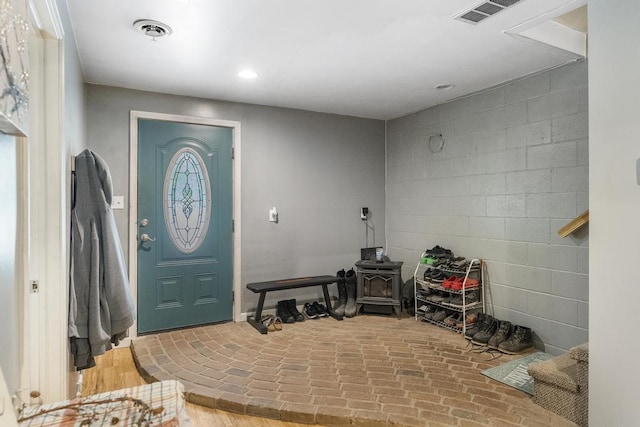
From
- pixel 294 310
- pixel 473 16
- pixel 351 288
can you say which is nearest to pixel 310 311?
pixel 294 310

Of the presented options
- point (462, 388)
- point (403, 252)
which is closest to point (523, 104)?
point (403, 252)

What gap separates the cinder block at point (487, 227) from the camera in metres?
3.58

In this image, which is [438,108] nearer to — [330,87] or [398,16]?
[330,87]

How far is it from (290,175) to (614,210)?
3.14 meters

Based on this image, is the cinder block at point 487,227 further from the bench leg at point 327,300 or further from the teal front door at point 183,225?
the teal front door at point 183,225

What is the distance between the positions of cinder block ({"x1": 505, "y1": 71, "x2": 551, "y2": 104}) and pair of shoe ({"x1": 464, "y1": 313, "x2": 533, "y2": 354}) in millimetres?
2006

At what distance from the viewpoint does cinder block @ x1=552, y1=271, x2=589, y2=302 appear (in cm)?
295

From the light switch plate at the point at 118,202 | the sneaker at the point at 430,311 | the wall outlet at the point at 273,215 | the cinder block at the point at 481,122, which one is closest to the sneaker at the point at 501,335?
the sneaker at the point at 430,311

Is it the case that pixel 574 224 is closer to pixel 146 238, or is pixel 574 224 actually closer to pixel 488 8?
pixel 488 8

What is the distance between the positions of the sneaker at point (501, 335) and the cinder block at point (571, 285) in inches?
19.6

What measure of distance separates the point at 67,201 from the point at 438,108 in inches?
143

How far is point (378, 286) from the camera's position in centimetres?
434

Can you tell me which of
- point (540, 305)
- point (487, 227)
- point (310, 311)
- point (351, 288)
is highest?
point (487, 227)

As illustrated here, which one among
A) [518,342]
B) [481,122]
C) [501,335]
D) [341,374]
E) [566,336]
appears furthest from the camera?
[481,122]
